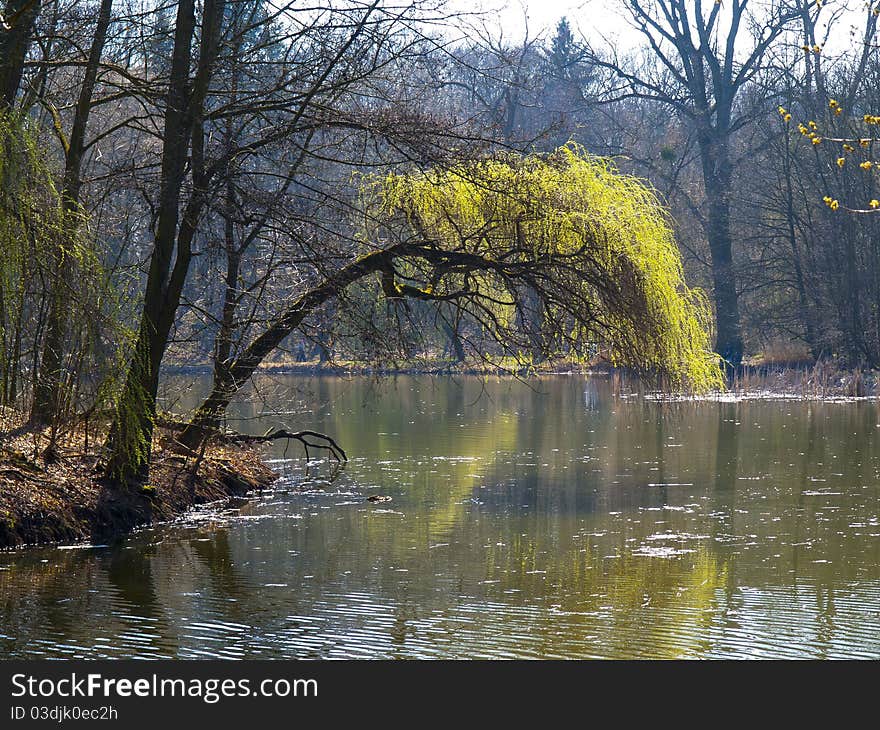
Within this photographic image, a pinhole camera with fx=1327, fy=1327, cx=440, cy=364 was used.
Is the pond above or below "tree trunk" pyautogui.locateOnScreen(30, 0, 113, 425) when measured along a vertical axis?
below

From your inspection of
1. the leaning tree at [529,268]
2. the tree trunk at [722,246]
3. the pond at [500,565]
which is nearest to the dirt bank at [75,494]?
the pond at [500,565]

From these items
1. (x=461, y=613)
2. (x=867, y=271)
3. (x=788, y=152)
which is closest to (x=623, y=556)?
(x=461, y=613)

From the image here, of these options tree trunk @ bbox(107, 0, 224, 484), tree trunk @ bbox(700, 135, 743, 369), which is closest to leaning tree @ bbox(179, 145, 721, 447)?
tree trunk @ bbox(107, 0, 224, 484)

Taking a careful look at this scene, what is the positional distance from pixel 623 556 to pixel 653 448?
819cm

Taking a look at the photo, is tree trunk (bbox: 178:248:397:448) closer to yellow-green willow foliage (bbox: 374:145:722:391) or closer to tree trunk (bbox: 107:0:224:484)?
yellow-green willow foliage (bbox: 374:145:722:391)

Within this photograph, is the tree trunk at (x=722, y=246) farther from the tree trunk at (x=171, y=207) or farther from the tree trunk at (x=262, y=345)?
the tree trunk at (x=171, y=207)

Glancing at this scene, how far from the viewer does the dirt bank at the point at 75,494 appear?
1093cm

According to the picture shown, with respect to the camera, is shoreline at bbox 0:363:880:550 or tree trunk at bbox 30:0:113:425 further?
shoreline at bbox 0:363:880:550

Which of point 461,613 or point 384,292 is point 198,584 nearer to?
point 461,613

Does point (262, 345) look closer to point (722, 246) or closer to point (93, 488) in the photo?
point (93, 488)

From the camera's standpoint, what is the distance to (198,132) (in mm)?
12367

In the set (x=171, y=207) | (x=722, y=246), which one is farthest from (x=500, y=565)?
(x=722, y=246)

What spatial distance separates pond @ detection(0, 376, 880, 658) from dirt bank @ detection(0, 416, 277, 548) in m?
0.29

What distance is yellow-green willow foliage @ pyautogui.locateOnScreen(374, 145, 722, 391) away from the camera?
44.8 ft
